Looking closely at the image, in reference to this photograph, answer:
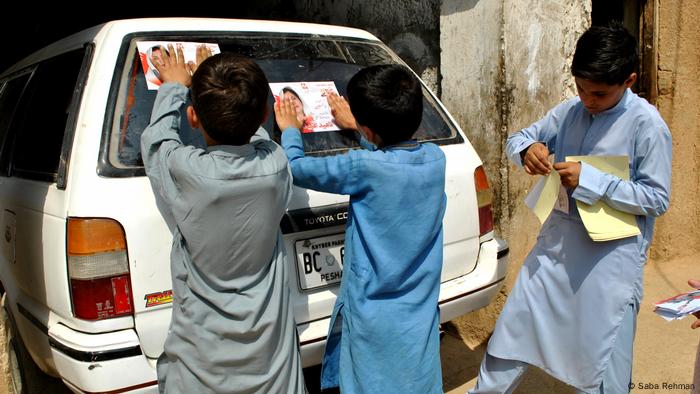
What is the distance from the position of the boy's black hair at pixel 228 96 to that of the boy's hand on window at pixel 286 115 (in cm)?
32

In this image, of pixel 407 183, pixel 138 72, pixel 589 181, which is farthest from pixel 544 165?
pixel 138 72

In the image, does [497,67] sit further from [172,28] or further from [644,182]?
[172,28]

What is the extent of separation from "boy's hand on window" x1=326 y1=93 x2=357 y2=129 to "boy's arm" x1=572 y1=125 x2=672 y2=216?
0.95 metres

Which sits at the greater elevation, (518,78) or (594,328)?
(518,78)

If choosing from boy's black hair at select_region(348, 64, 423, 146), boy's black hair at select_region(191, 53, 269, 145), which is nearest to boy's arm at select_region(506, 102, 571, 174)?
boy's black hair at select_region(348, 64, 423, 146)

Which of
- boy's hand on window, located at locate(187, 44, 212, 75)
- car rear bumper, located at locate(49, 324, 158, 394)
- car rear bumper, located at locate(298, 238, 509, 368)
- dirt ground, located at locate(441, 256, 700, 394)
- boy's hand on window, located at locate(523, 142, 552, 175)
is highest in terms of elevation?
boy's hand on window, located at locate(187, 44, 212, 75)

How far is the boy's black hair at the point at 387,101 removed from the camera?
1.87 metres

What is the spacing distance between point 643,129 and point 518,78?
1.49 m

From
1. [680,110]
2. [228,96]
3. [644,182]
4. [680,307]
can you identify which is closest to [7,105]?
[228,96]

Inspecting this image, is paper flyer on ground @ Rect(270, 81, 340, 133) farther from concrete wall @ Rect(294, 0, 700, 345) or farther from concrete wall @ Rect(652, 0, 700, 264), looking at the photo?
concrete wall @ Rect(652, 0, 700, 264)

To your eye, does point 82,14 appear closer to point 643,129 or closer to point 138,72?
point 138,72

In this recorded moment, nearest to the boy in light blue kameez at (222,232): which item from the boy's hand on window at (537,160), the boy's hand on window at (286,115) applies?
the boy's hand on window at (286,115)

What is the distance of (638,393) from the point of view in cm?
300

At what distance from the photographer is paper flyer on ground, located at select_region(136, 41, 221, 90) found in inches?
82.4
